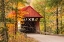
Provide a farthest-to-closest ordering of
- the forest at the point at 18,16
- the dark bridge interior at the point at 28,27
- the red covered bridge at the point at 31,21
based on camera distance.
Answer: the dark bridge interior at the point at 28,27 → the red covered bridge at the point at 31,21 → the forest at the point at 18,16

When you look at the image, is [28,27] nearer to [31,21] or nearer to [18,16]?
Answer: [31,21]

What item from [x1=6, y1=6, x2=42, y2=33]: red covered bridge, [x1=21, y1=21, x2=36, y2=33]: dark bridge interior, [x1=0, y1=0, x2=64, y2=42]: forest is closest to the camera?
[x1=0, y1=0, x2=64, y2=42]: forest

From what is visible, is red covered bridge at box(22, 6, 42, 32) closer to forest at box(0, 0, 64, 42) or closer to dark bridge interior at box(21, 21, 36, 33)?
dark bridge interior at box(21, 21, 36, 33)

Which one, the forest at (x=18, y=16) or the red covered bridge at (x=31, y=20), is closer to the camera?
the forest at (x=18, y=16)

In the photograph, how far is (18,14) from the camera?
23.4 m

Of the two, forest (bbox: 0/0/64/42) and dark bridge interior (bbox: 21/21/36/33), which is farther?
dark bridge interior (bbox: 21/21/36/33)

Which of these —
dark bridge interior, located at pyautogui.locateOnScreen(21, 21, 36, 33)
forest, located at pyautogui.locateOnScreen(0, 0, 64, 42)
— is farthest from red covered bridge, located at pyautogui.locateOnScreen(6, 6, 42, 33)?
forest, located at pyautogui.locateOnScreen(0, 0, 64, 42)

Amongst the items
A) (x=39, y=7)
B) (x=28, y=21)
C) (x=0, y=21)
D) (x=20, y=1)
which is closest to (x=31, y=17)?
(x=28, y=21)

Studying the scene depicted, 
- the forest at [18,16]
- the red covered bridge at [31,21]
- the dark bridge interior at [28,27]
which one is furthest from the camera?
the dark bridge interior at [28,27]

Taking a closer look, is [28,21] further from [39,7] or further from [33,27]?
[39,7]

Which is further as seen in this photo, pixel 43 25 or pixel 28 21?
pixel 43 25

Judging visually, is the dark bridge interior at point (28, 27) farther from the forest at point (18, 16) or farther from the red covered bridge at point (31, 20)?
the forest at point (18, 16)

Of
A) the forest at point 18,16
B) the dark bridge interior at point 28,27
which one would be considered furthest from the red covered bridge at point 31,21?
the forest at point 18,16

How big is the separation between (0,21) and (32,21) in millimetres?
19368
